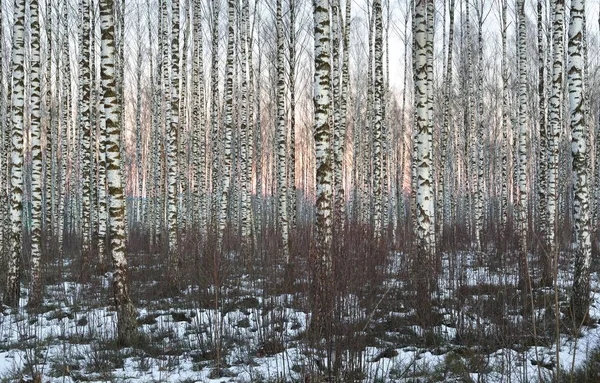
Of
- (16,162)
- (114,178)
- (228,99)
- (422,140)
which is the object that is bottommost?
(114,178)

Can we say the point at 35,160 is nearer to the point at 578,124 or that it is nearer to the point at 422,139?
the point at 422,139

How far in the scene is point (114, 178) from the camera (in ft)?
17.7

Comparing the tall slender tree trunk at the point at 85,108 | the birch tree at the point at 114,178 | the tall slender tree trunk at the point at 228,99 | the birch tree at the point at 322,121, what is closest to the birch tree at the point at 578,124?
the birch tree at the point at 322,121

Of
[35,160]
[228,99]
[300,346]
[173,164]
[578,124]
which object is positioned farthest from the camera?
[228,99]

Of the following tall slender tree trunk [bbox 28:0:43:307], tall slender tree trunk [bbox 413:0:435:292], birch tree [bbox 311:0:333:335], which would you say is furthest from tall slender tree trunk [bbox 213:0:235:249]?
tall slender tree trunk [bbox 413:0:435:292]

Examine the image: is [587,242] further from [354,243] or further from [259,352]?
[259,352]

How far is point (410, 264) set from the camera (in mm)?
6906

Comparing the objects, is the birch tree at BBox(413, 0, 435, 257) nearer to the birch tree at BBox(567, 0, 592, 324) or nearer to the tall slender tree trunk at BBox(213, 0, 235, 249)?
the birch tree at BBox(567, 0, 592, 324)

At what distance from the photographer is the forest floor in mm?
3828

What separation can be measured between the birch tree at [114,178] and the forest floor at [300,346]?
332mm

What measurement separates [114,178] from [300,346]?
3.10 meters

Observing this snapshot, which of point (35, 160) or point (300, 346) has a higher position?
point (35, 160)

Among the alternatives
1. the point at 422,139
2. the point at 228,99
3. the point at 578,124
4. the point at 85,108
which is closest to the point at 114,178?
the point at 422,139

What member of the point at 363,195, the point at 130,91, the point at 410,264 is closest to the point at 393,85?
the point at 130,91
